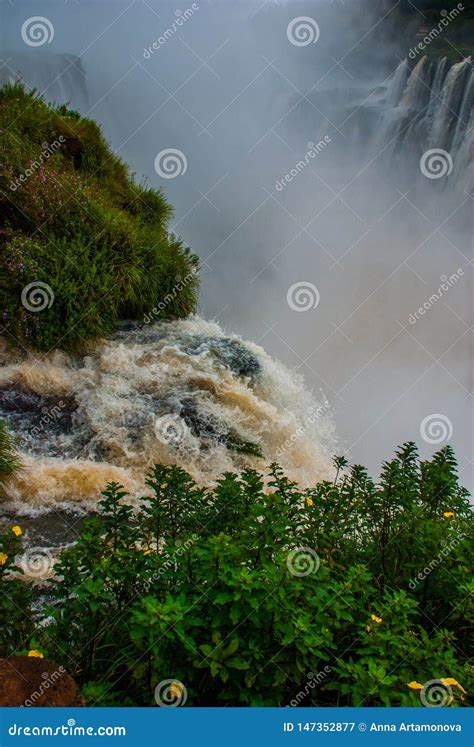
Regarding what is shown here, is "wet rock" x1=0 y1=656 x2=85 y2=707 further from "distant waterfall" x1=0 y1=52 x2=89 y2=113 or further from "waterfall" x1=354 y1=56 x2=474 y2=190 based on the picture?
"distant waterfall" x1=0 y1=52 x2=89 y2=113

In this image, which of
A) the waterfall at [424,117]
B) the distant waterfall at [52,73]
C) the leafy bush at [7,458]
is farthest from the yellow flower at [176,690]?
the distant waterfall at [52,73]

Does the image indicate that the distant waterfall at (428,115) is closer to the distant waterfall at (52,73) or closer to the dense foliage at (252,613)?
the distant waterfall at (52,73)

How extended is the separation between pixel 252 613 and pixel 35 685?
0.64 m

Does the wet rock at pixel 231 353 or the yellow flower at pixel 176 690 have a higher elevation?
the wet rock at pixel 231 353

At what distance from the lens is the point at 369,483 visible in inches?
117


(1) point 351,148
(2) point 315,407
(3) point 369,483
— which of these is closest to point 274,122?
(1) point 351,148

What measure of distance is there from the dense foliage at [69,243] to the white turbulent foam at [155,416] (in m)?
0.46

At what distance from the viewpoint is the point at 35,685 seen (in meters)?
1.57

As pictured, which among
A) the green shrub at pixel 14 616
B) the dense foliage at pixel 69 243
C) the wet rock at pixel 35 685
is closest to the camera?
the wet rock at pixel 35 685

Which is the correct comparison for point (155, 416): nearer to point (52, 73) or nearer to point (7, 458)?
point (7, 458)

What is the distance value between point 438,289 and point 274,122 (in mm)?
13159

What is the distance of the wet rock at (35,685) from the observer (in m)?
1.54

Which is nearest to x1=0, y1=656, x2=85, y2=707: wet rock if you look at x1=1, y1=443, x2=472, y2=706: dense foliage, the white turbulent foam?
x1=1, y1=443, x2=472, y2=706: dense foliage

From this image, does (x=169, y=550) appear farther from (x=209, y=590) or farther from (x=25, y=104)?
(x=25, y=104)
